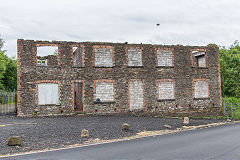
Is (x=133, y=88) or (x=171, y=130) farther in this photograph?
(x=133, y=88)

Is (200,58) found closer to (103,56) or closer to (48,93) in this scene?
(103,56)

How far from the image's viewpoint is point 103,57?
890 inches

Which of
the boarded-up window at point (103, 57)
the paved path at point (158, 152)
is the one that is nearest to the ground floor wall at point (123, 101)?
the boarded-up window at point (103, 57)

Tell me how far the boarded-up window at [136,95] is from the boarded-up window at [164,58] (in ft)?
9.21

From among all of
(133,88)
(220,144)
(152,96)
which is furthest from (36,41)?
(220,144)

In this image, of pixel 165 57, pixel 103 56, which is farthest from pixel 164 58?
pixel 103 56

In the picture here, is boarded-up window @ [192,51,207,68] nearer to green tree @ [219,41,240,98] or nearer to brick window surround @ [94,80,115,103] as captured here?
brick window surround @ [94,80,115,103]

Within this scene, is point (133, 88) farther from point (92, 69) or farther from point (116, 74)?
point (92, 69)

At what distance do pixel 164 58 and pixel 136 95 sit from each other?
4367 millimetres

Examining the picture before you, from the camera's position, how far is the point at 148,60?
2377cm

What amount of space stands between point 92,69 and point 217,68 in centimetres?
1242

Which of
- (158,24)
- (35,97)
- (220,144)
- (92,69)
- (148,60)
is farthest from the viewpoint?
(158,24)

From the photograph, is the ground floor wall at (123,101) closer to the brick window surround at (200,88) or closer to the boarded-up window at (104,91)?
the boarded-up window at (104,91)

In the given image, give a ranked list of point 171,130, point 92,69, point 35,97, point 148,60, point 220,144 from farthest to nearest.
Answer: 1. point 148,60
2. point 92,69
3. point 35,97
4. point 171,130
5. point 220,144
